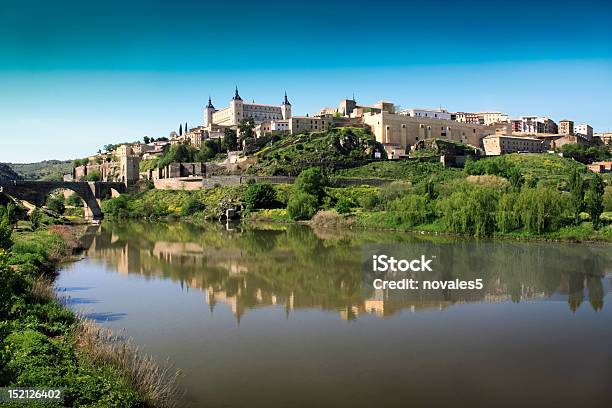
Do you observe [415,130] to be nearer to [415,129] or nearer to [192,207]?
[415,129]

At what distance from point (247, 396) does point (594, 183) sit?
89.6 feet

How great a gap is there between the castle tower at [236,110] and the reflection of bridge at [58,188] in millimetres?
27601

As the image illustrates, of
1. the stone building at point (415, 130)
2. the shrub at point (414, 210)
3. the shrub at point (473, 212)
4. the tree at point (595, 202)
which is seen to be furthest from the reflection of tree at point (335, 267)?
the stone building at point (415, 130)

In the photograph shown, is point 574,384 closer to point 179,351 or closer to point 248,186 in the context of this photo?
point 179,351

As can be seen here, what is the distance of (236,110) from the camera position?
3408 inches

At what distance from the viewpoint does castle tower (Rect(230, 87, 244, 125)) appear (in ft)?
283

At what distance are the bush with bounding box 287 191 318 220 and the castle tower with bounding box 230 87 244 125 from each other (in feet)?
139

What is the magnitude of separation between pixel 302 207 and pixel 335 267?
80.7 ft

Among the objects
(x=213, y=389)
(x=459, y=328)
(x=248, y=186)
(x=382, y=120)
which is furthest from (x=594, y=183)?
(x=382, y=120)

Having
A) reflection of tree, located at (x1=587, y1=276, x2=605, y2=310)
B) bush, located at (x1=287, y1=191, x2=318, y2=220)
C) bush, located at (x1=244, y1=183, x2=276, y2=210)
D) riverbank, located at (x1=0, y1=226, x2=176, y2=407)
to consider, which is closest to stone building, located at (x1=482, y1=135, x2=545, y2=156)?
bush, located at (x1=244, y1=183, x2=276, y2=210)

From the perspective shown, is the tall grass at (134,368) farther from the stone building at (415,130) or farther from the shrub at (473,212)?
the stone building at (415,130)

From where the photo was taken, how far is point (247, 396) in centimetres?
870

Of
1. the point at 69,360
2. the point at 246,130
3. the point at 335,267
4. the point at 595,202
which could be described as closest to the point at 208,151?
the point at 246,130

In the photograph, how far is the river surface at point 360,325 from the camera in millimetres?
9055
